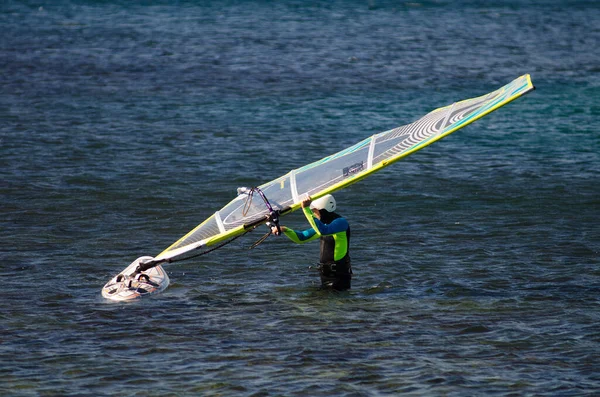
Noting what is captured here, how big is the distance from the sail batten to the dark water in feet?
3.85

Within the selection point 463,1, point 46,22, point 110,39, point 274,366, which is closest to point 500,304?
point 274,366

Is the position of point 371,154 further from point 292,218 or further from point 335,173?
point 292,218

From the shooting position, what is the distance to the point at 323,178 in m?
15.1

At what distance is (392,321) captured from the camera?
1442cm

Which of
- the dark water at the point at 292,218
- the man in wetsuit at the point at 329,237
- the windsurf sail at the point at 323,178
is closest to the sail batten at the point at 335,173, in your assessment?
the windsurf sail at the point at 323,178

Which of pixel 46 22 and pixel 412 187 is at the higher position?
pixel 46 22

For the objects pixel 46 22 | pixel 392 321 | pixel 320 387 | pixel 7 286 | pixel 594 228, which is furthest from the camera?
pixel 46 22

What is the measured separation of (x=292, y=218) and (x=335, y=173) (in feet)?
17.2

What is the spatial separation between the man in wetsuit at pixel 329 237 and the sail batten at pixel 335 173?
28cm

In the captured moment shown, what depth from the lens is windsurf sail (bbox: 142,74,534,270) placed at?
14547mm

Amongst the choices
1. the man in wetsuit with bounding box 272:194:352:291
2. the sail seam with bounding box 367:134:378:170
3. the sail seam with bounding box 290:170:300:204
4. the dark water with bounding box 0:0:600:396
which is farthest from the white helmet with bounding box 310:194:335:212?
the dark water with bounding box 0:0:600:396

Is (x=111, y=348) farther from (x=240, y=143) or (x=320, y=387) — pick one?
(x=240, y=143)

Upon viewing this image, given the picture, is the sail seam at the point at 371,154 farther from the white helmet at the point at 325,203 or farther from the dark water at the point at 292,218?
the dark water at the point at 292,218

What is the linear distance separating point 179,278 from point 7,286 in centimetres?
264
